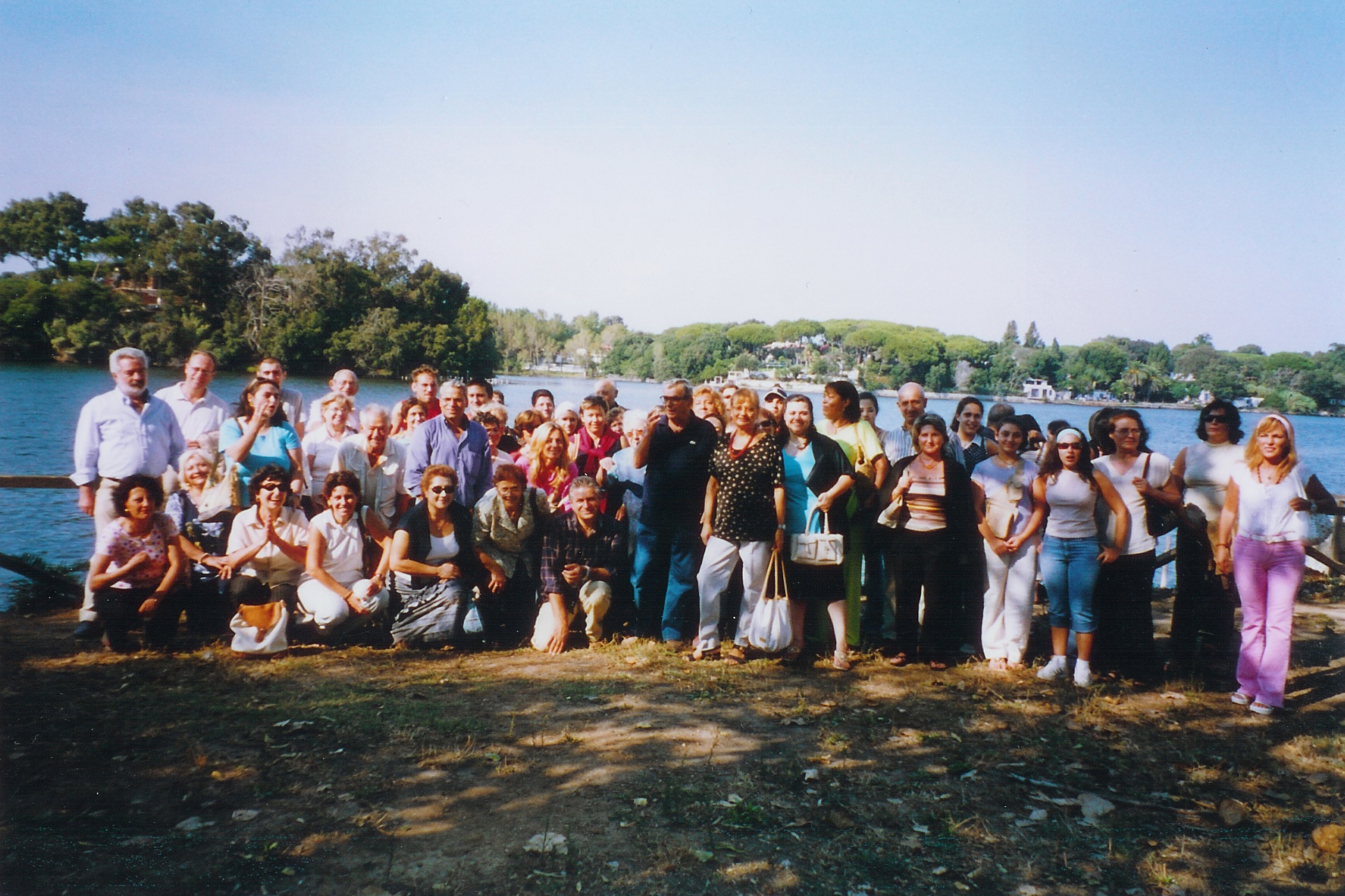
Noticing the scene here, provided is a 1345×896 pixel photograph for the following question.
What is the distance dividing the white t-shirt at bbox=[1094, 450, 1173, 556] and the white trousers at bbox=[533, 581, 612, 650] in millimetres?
3665

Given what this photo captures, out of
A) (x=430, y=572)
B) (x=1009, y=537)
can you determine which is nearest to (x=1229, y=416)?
(x=1009, y=537)

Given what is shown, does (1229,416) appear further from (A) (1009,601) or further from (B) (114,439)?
(B) (114,439)

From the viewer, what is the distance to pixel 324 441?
22.2 ft

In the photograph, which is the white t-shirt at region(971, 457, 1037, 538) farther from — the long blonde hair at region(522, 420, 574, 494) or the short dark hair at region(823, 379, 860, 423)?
the long blonde hair at region(522, 420, 574, 494)

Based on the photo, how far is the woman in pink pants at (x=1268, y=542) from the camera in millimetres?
5020

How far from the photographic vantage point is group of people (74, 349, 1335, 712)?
224 inches

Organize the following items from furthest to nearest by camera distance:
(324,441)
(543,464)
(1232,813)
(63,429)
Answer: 1. (63,429)
2. (324,441)
3. (543,464)
4. (1232,813)

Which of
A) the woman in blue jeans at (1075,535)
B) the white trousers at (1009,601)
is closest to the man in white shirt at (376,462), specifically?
the white trousers at (1009,601)

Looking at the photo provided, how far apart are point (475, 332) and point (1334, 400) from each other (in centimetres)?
2562

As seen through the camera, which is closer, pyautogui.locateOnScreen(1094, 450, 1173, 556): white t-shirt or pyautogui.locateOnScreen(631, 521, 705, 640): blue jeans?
pyautogui.locateOnScreen(1094, 450, 1173, 556): white t-shirt

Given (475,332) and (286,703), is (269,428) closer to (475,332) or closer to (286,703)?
(286,703)

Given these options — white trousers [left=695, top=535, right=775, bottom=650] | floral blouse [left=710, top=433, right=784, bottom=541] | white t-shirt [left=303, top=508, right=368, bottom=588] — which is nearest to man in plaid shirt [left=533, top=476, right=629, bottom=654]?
white trousers [left=695, top=535, right=775, bottom=650]

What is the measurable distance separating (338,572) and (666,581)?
2497 millimetres

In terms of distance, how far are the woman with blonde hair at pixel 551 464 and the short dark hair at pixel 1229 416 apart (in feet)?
15.4
